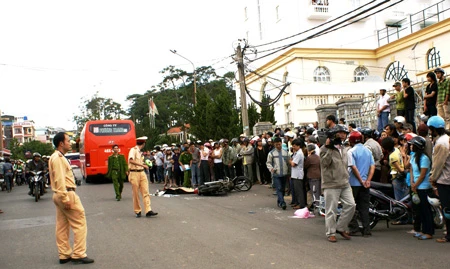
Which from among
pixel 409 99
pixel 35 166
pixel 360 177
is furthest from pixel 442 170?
pixel 35 166

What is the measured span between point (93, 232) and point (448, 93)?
9.27 metres

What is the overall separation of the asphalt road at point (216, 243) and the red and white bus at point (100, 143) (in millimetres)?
10826

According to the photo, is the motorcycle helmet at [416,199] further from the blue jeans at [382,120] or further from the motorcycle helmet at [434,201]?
the blue jeans at [382,120]

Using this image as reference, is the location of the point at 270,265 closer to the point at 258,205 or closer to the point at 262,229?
the point at 262,229

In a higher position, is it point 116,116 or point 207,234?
point 116,116

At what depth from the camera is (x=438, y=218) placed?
7594 millimetres

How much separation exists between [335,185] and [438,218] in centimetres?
208

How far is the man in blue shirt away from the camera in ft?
24.5

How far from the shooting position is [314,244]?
6.88 metres

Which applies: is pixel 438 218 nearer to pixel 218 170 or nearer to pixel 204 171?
pixel 218 170

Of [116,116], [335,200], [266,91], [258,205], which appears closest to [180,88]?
[116,116]

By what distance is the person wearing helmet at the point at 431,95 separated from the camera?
449 inches

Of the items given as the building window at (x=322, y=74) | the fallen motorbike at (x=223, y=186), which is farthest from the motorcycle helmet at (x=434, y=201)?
the building window at (x=322, y=74)

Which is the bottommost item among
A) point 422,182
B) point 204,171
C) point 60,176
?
point 204,171
